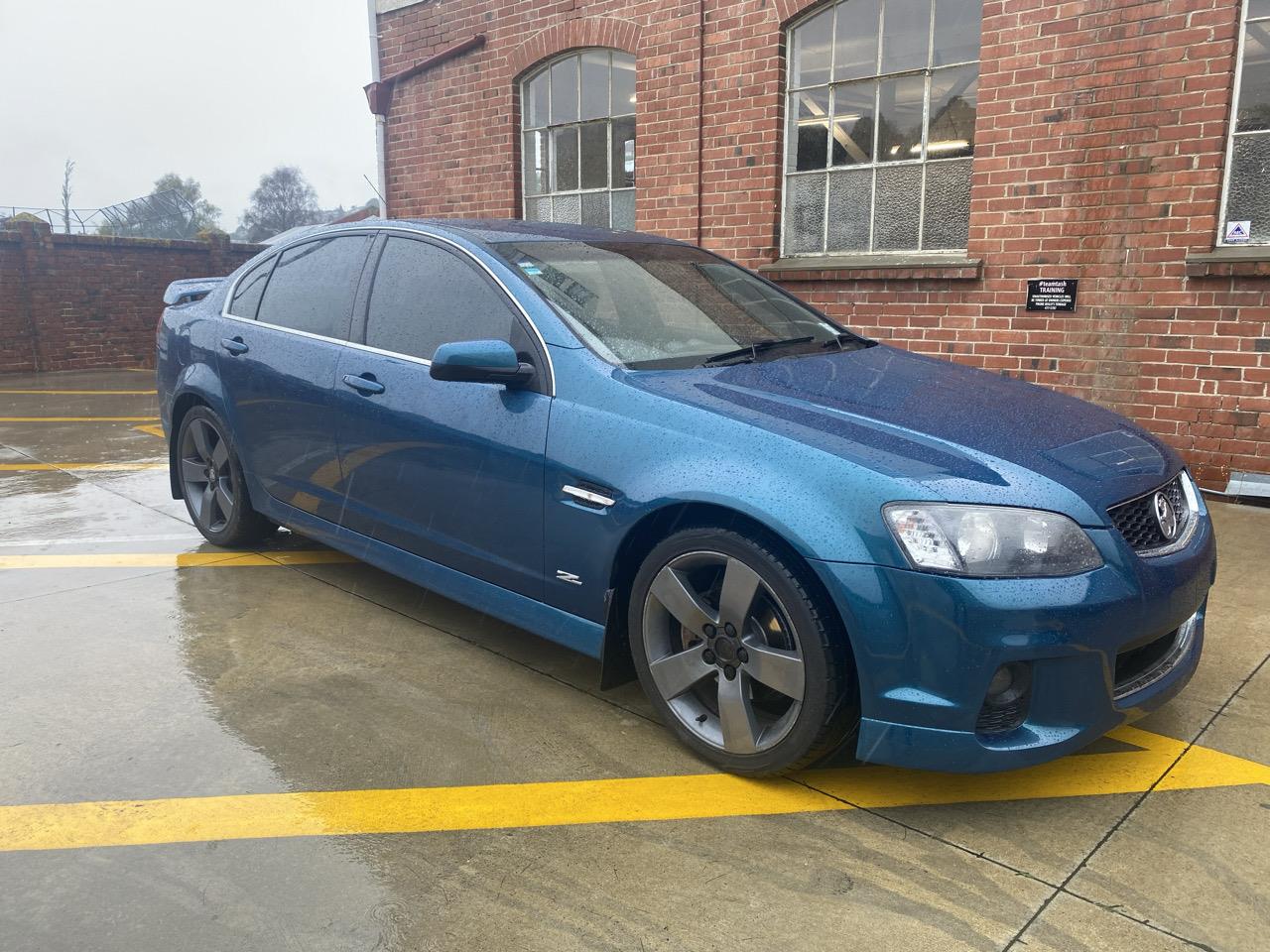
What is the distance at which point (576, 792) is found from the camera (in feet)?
9.45

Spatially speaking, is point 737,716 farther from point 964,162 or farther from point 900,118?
point 900,118

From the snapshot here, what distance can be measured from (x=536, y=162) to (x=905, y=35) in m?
3.97

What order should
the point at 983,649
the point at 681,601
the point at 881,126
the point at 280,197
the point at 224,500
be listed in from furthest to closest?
the point at 280,197 → the point at 881,126 → the point at 224,500 → the point at 681,601 → the point at 983,649

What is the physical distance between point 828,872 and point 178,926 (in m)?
1.48

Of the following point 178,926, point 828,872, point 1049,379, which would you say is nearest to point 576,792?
point 828,872

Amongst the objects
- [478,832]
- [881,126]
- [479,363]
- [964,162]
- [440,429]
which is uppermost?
[881,126]

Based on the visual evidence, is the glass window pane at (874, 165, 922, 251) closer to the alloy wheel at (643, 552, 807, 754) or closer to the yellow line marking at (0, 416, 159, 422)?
the alloy wheel at (643, 552, 807, 754)

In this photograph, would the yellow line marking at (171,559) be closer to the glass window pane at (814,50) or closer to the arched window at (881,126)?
the arched window at (881,126)

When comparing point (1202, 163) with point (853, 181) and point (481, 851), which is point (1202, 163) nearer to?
point (853, 181)

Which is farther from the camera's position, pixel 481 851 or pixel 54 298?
pixel 54 298

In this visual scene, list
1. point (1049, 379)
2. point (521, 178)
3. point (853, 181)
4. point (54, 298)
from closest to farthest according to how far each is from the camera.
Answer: point (1049, 379), point (853, 181), point (521, 178), point (54, 298)

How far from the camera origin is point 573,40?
9.20m

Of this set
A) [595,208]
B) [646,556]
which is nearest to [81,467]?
[595,208]

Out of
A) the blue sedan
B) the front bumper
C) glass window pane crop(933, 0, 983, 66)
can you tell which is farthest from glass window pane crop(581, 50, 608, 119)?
the front bumper
